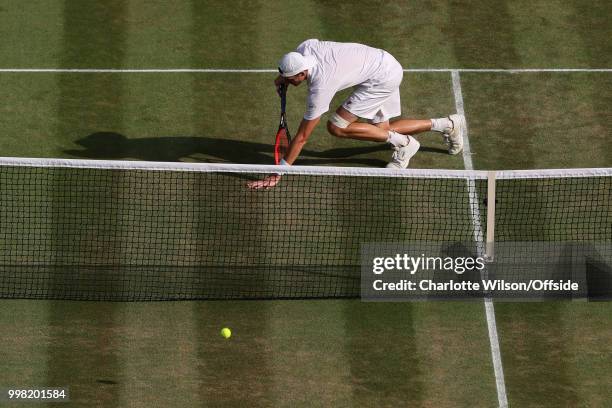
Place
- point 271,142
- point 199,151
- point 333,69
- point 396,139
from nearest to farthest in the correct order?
point 333,69
point 396,139
point 199,151
point 271,142

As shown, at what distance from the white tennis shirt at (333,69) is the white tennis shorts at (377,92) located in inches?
2.6

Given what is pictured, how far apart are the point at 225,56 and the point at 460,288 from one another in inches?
261

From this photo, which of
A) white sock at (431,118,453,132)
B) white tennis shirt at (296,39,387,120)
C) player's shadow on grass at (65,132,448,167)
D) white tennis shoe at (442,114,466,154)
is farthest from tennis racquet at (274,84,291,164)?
white tennis shoe at (442,114,466,154)

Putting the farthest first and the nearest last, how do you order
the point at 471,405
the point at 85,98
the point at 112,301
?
1. the point at 85,98
2. the point at 112,301
3. the point at 471,405

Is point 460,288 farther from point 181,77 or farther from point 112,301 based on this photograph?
point 181,77

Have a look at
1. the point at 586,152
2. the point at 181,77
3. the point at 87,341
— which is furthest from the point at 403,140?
the point at 87,341

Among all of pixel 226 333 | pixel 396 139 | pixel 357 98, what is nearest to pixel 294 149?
pixel 357 98

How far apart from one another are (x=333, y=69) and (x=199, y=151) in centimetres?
278

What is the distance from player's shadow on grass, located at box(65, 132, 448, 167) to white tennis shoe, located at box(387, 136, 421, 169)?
1.43 feet

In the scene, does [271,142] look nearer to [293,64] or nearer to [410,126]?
[410,126]

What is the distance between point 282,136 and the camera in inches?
814

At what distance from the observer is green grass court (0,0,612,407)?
1703cm

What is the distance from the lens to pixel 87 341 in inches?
693

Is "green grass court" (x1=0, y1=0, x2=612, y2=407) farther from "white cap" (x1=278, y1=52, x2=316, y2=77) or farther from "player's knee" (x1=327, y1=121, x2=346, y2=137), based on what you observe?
"white cap" (x1=278, y1=52, x2=316, y2=77)
